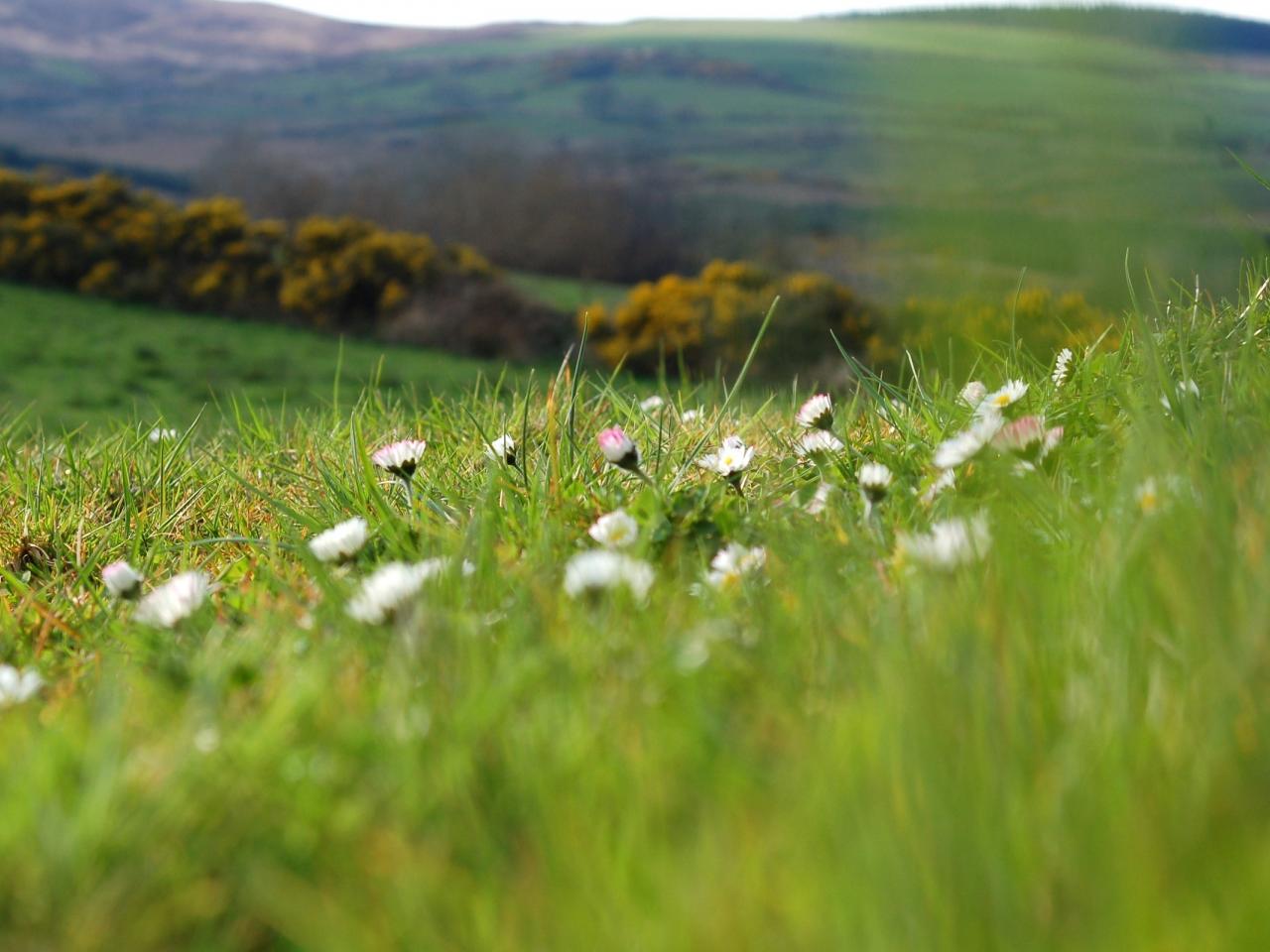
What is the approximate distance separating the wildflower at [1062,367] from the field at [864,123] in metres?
0.20

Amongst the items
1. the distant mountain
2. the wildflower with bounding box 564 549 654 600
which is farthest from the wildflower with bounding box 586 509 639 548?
the distant mountain

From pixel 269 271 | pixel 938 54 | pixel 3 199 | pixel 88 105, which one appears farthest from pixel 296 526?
pixel 88 105

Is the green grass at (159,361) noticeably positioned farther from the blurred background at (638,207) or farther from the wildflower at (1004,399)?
the wildflower at (1004,399)

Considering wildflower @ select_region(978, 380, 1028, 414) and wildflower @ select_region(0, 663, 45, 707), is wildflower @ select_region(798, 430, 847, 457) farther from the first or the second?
wildflower @ select_region(0, 663, 45, 707)

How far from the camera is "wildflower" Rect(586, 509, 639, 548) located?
6.07 ft

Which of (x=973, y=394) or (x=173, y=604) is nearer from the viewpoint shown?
(x=173, y=604)

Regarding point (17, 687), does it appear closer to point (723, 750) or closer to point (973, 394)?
point (723, 750)

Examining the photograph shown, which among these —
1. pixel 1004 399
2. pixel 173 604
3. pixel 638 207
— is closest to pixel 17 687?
pixel 173 604

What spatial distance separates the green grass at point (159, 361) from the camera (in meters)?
10.4

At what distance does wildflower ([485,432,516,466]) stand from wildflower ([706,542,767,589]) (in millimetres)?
807

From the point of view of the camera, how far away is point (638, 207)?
24.3m

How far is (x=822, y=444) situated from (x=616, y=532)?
2.30 feet

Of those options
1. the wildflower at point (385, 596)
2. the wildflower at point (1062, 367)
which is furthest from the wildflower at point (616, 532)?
the wildflower at point (1062, 367)

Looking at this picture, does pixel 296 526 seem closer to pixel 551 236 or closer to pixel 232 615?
pixel 232 615
